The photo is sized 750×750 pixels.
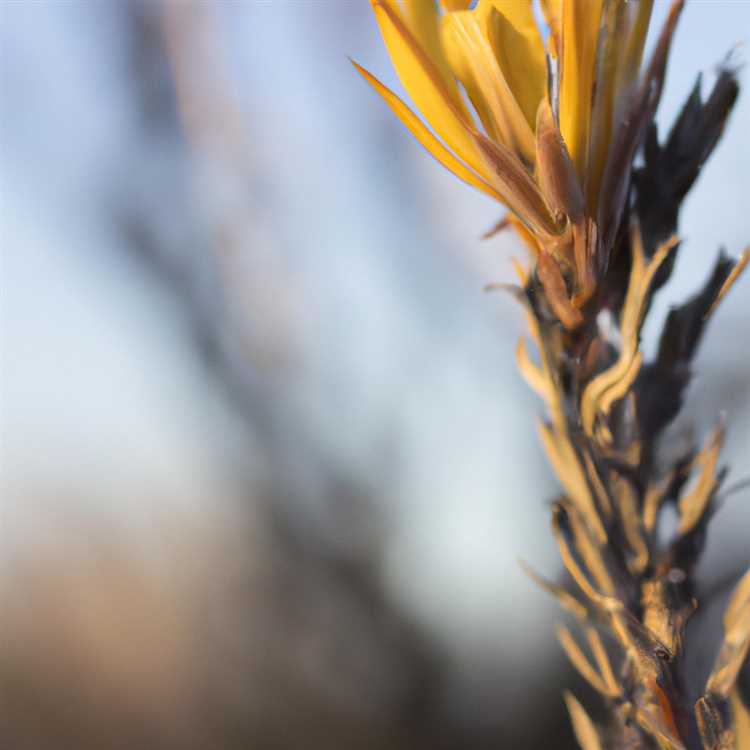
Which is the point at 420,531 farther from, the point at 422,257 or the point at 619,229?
the point at 619,229

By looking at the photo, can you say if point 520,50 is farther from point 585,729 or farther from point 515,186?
point 585,729

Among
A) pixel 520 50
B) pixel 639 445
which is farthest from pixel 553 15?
pixel 639 445

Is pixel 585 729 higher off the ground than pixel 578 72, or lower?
lower

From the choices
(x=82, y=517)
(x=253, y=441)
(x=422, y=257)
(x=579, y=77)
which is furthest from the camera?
(x=82, y=517)

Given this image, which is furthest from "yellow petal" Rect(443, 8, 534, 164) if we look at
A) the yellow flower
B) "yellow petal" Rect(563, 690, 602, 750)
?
"yellow petal" Rect(563, 690, 602, 750)

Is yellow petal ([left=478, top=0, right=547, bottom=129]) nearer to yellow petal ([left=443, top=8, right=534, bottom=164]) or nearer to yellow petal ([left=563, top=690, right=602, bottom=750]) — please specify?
yellow petal ([left=443, top=8, right=534, bottom=164])

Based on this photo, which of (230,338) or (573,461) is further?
(230,338)

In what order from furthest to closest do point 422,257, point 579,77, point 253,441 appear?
point 253,441 < point 422,257 < point 579,77

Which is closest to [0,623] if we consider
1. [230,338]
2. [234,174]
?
[230,338]
